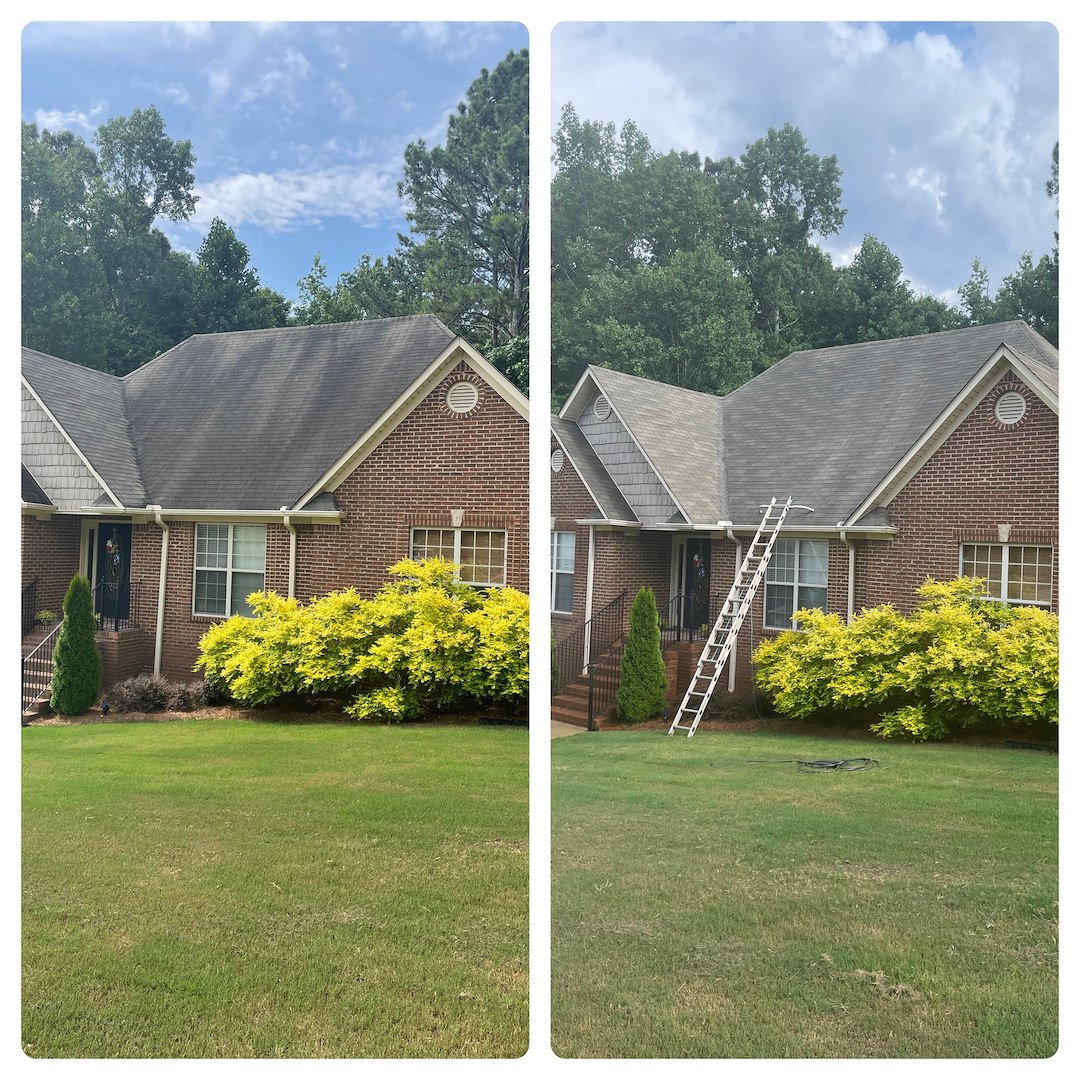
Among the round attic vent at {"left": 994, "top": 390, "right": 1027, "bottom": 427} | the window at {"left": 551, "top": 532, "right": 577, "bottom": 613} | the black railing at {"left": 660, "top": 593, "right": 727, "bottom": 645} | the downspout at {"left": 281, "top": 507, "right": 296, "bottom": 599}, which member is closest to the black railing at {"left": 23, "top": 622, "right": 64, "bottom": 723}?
the downspout at {"left": 281, "top": 507, "right": 296, "bottom": 599}

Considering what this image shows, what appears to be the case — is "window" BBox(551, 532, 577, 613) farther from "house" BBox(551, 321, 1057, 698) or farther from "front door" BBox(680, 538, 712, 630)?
"front door" BBox(680, 538, 712, 630)

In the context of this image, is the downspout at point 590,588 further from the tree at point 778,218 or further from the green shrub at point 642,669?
the tree at point 778,218

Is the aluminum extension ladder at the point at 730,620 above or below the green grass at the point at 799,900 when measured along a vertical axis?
above

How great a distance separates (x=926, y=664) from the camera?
3.54m

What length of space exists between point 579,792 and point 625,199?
8.44ft

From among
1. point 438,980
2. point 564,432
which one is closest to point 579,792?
point 438,980

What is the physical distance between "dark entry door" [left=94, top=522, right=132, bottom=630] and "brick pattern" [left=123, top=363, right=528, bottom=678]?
0.14 feet

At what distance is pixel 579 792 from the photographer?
3.65m

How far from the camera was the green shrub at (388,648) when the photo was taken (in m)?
3.64

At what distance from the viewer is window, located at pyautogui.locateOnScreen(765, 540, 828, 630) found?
3.61 m

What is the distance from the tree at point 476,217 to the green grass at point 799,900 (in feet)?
6.17

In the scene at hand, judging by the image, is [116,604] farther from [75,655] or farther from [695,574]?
[695,574]

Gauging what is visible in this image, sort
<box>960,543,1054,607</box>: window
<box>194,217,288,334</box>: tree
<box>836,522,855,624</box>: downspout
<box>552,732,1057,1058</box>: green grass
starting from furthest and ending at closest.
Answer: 1. <box>194,217,288,334</box>: tree
2. <box>836,522,855,624</box>: downspout
3. <box>960,543,1054,607</box>: window
4. <box>552,732,1057,1058</box>: green grass

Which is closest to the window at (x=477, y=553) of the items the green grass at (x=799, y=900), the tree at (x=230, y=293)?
the green grass at (x=799, y=900)
